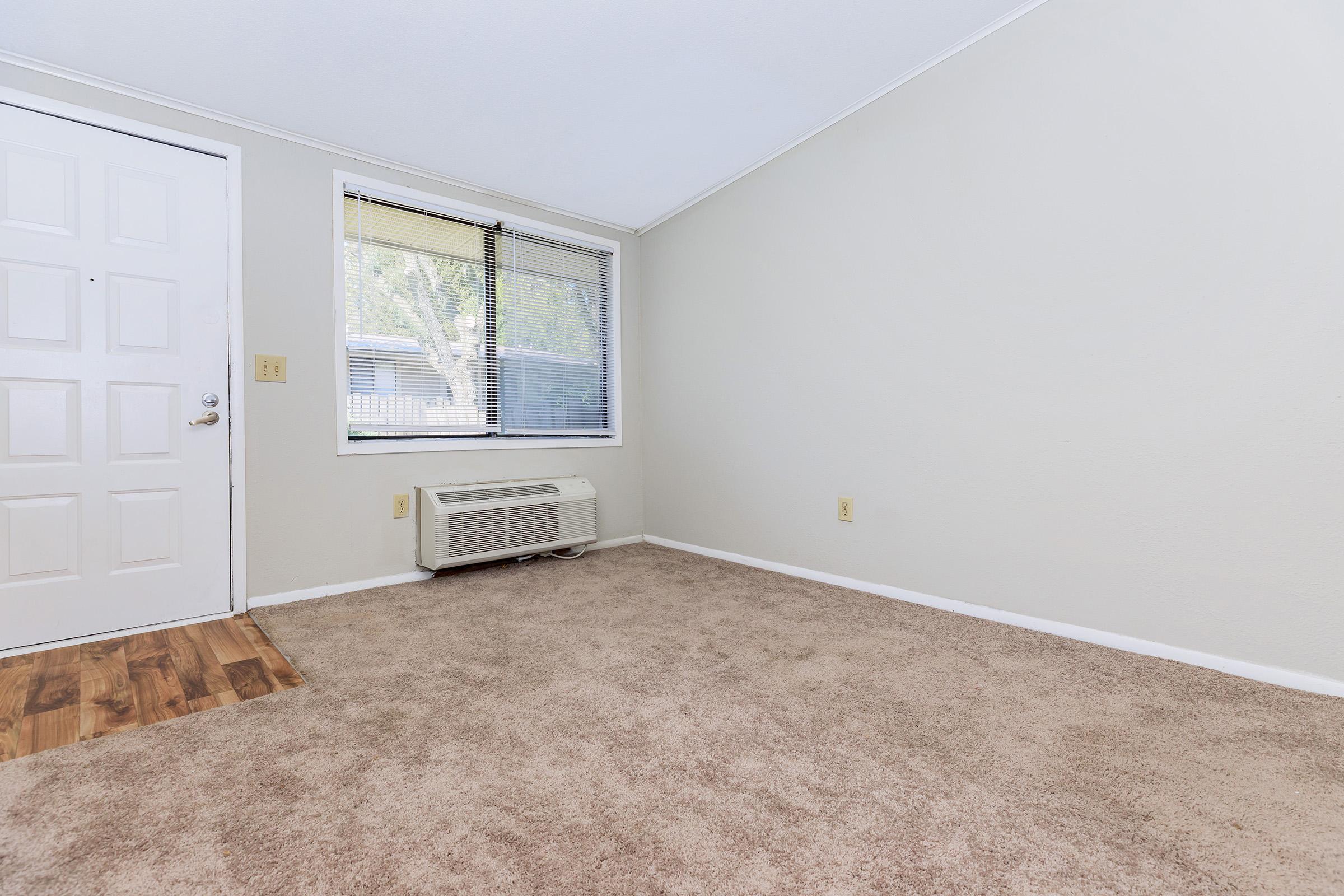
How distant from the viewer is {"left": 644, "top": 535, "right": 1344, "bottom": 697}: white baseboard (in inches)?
60.2

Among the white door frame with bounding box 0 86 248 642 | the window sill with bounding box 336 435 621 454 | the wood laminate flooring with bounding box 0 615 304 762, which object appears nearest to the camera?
the wood laminate flooring with bounding box 0 615 304 762

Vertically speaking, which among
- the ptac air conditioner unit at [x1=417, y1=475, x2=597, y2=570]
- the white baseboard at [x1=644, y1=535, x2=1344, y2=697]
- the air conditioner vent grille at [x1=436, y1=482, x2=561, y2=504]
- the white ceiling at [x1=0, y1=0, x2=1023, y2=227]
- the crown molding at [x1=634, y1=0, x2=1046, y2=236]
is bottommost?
the white baseboard at [x1=644, y1=535, x2=1344, y2=697]

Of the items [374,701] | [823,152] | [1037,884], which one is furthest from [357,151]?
[1037,884]

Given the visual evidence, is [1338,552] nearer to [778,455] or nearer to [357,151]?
[778,455]

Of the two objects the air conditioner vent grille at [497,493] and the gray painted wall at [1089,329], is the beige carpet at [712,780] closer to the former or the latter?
the gray painted wall at [1089,329]

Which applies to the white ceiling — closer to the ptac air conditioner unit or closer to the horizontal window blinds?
the horizontal window blinds

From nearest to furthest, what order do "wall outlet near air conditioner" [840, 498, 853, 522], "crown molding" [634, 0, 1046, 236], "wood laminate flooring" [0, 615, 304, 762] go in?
"wood laminate flooring" [0, 615, 304, 762]
"crown molding" [634, 0, 1046, 236]
"wall outlet near air conditioner" [840, 498, 853, 522]

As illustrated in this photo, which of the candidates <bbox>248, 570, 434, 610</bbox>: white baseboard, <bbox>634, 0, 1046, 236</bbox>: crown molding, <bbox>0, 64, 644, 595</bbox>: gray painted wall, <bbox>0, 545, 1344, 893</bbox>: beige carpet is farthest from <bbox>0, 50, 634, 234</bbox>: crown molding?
<bbox>0, 545, 1344, 893</bbox>: beige carpet

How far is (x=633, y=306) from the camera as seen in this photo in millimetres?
3801

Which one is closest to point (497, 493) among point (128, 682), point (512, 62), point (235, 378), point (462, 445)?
point (462, 445)

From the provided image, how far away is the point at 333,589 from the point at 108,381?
1188 mm

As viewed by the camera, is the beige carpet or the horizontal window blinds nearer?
the beige carpet

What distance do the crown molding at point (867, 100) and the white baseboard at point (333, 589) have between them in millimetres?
2572

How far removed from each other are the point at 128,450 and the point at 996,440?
3.35 metres
